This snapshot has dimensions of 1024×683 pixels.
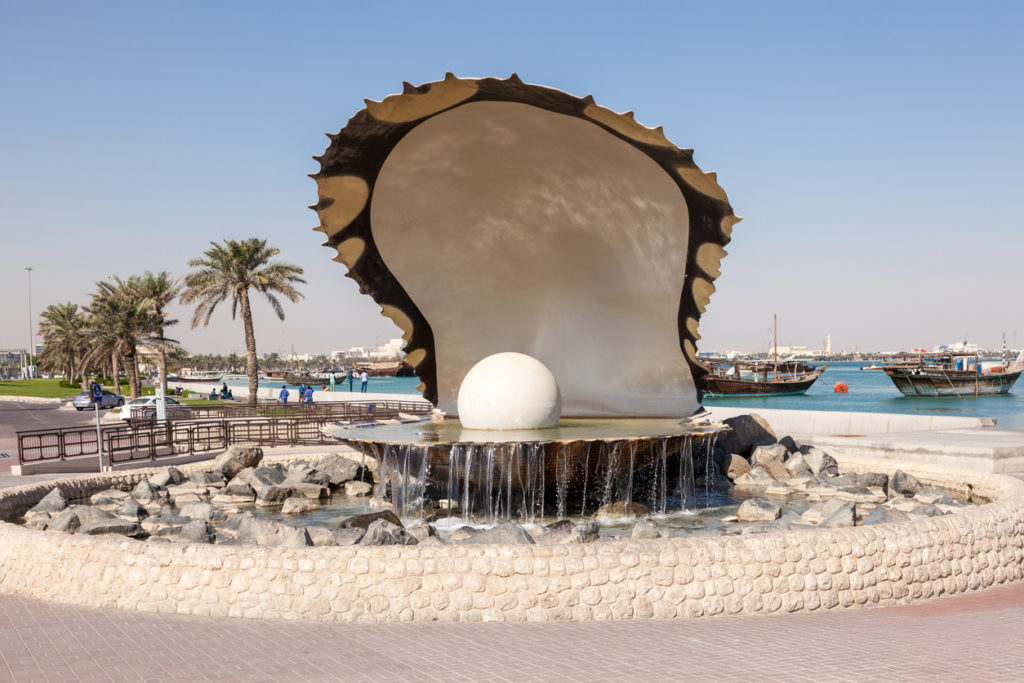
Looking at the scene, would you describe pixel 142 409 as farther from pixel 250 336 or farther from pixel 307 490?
pixel 307 490

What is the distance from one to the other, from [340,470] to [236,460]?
262 centimetres

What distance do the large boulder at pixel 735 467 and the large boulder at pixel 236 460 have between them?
9956 millimetres

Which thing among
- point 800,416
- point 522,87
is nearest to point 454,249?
point 522,87

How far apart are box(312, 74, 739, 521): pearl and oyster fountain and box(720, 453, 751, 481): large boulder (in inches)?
24.0

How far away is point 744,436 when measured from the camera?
18406 millimetres

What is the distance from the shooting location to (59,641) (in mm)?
7242

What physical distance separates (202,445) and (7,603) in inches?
660

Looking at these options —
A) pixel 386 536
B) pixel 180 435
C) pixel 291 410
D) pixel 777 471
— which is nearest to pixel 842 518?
pixel 777 471

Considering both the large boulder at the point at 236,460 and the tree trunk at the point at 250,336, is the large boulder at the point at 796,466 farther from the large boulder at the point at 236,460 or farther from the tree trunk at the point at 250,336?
the tree trunk at the point at 250,336

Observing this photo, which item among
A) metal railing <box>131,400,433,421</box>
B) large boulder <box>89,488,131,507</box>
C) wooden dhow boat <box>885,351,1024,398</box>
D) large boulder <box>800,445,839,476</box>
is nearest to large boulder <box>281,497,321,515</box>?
large boulder <box>89,488,131,507</box>

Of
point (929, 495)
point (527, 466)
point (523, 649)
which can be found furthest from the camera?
point (929, 495)

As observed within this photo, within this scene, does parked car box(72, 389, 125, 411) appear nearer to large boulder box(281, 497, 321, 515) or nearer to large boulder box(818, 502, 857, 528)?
large boulder box(281, 497, 321, 515)

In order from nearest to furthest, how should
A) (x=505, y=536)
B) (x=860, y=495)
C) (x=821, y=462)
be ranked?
(x=505, y=536) → (x=860, y=495) → (x=821, y=462)

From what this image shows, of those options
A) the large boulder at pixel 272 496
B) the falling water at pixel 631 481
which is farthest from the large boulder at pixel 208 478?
the falling water at pixel 631 481
